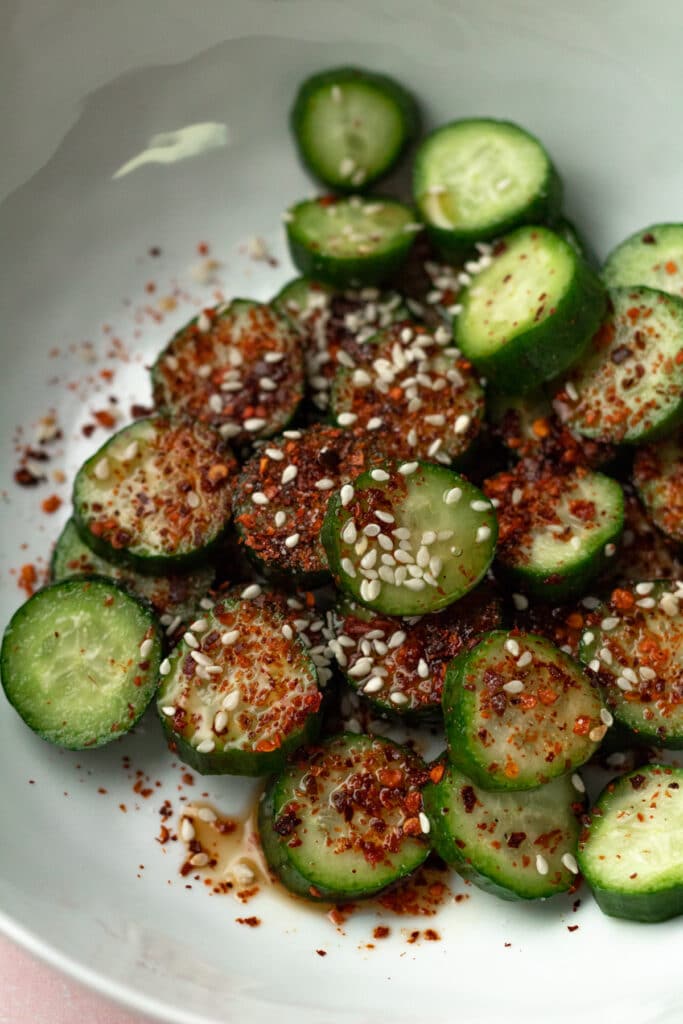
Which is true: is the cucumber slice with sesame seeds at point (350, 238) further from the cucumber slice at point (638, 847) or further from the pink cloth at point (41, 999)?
the pink cloth at point (41, 999)

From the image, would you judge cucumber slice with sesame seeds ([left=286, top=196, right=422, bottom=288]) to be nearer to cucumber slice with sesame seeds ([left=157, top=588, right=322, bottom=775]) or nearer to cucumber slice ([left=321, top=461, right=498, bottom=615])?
cucumber slice ([left=321, top=461, right=498, bottom=615])

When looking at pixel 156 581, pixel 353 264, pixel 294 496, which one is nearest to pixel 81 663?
pixel 156 581

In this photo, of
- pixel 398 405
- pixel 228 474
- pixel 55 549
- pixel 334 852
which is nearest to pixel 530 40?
pixel 398 405

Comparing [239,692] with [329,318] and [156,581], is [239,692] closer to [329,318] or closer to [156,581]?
[156,581]

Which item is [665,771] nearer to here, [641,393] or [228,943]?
[641,393]

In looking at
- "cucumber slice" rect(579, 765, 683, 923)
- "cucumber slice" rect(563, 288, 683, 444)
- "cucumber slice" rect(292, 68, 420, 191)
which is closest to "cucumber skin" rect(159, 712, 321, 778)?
"cucumber slice" rect(579, 765, 683, 923)
